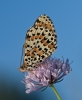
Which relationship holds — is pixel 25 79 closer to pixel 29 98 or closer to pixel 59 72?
pixel 59 72

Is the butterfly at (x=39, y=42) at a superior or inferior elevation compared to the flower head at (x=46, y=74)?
superior

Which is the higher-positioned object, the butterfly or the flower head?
the butterfly

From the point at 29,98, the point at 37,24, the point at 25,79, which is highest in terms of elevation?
the point at 37,24

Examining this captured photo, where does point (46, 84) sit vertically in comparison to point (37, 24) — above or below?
below

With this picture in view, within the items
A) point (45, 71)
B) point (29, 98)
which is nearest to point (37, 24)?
point (45, 71)
